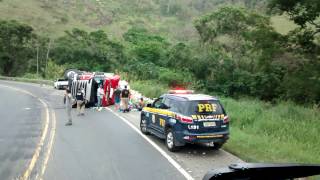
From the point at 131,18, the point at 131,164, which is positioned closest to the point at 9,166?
the point at 131,164

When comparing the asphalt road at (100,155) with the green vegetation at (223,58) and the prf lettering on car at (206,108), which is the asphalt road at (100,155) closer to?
the prf lettering on car at (206,108)

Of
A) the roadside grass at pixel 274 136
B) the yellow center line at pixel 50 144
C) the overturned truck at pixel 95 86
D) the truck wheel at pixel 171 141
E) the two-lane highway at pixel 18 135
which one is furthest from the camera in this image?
the overturned truck at pixel 95 86

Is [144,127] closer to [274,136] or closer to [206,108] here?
[206,108]

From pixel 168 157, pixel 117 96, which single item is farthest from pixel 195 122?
pixel 117 96

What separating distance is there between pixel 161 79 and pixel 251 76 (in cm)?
1059

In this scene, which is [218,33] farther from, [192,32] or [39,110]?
[192,32]

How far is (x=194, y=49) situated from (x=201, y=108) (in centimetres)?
4003

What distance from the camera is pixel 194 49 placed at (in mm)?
54188

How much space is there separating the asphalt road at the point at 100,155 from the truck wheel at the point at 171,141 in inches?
8.3

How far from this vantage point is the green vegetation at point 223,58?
1873cm

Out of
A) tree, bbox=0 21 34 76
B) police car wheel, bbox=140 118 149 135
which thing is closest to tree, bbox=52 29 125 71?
tree, bbox=0 21 34 76

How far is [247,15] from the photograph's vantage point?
50.8 metres

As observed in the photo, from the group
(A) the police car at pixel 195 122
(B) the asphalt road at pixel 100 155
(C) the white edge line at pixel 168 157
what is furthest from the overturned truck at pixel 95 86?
(A) the police car at pixel 195 122

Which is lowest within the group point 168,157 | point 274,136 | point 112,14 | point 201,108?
point 168,157
